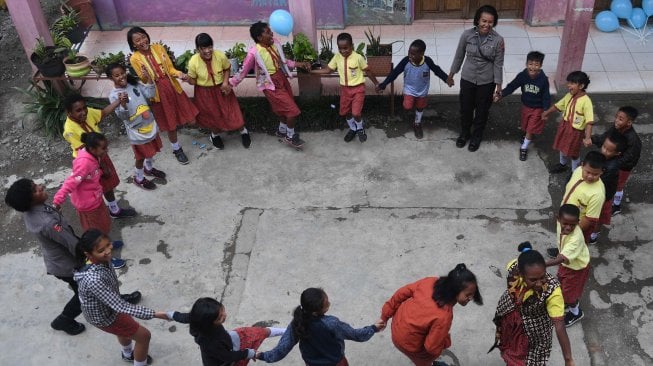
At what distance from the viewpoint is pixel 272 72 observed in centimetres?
679

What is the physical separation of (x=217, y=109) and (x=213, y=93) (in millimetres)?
205

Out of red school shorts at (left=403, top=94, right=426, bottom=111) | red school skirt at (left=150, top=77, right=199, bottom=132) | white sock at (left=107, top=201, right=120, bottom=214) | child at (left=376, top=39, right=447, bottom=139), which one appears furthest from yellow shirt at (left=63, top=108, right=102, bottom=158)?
red school shorts at (left=403, top=94, right=426, bottom=111)

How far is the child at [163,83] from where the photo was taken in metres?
6.38

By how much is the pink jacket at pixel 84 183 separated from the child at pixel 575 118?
4314mm

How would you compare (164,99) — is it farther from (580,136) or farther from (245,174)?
(580,136)

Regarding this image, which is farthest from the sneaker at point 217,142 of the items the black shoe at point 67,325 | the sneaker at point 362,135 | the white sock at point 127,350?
the white sock at point 127,350

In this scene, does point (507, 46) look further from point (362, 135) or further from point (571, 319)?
point (571, 319)

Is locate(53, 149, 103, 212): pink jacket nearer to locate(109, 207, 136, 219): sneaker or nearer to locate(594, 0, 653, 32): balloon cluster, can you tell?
locate(109, 207, 136, 219): sneaker

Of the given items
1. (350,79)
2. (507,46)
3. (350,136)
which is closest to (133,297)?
(350,136)

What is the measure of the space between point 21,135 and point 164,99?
2265 mm

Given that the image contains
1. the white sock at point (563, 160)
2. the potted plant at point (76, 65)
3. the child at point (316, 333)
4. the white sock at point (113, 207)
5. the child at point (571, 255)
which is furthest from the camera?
the potted plant at point (76, 65)

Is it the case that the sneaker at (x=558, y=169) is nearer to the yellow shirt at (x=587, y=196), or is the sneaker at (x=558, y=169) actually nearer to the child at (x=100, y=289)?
the yellow shirt at (x=587, y=196)

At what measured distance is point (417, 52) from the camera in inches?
258

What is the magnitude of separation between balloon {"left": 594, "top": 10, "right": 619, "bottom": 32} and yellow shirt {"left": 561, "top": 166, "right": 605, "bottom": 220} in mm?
4546
